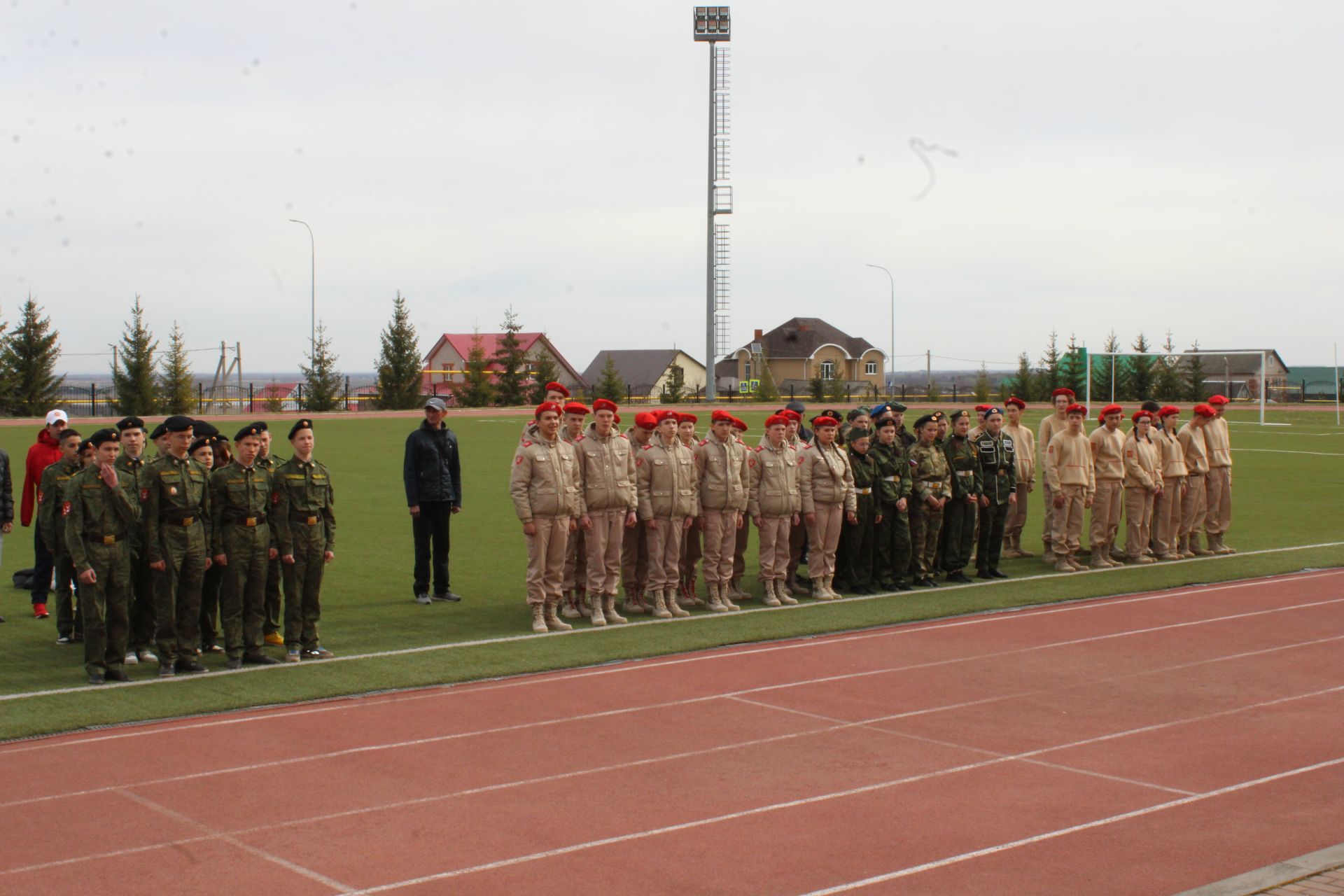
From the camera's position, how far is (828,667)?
33.4ft

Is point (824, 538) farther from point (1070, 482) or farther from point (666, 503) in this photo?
point (1070, 482)

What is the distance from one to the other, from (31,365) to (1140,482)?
51256 millimetres

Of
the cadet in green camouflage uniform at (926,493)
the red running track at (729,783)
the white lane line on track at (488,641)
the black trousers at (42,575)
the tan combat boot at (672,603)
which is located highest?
the cadet in green camouflage uniform at (926,493)

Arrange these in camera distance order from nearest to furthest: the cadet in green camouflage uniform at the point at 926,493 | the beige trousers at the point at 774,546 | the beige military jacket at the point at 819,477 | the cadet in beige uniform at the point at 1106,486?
the beige trousers at the point at 774,546, the beige military jacket at the point at 819,477, the cadet in green camouflage uniform at the point at 926,493, the cadet in beige uniform at the point at 1106,486

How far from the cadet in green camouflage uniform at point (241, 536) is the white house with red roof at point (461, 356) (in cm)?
7275

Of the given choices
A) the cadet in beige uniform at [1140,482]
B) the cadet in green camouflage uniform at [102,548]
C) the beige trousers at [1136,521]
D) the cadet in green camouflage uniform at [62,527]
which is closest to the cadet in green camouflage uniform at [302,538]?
the cadet in green camouflage uniform at [102,548]

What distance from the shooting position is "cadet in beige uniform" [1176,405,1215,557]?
54.6ft

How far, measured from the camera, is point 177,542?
31.9 ft

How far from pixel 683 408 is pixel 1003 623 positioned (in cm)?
4493

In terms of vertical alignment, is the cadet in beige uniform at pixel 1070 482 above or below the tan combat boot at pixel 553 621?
above

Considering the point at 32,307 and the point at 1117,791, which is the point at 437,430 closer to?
the point at 1117,791

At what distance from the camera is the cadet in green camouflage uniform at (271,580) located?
33.1 ft

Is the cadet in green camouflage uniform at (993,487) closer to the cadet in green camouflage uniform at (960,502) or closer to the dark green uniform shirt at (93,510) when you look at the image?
the cadet in green camouflage uniform at (960,502)

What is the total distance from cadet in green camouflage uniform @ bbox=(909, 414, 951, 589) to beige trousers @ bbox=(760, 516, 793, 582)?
1.68 m
